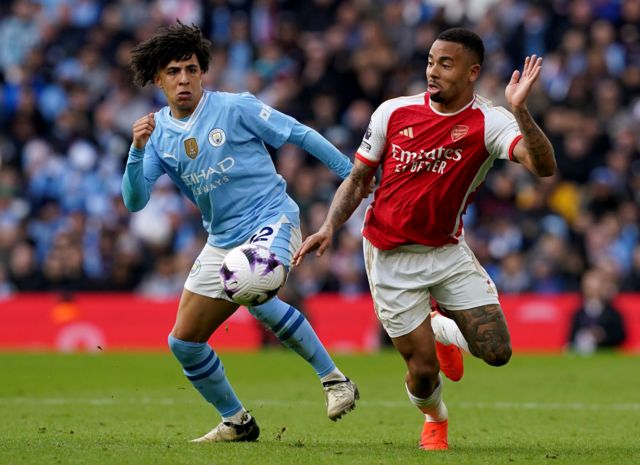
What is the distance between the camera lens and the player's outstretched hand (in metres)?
7.73

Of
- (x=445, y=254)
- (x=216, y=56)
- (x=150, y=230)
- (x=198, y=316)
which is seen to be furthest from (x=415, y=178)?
(x=216, y=56)

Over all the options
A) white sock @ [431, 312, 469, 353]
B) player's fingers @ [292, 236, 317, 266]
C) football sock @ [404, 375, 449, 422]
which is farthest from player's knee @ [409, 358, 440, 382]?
player's fingers @ [292, 236, 317, 266]

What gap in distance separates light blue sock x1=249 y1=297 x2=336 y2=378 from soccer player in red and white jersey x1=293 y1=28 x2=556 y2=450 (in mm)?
512

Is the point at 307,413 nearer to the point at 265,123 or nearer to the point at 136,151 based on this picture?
the point at 265,123

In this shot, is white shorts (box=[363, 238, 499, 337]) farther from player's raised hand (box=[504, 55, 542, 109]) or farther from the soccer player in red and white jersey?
player's raised hand (box=[504, 55, 542, 109])

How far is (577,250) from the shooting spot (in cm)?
1888

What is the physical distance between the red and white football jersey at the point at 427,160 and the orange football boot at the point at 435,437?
3.89 feet

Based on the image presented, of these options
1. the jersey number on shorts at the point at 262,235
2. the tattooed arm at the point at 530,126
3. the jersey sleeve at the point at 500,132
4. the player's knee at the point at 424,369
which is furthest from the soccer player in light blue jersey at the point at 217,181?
the tattooed arm at the point at 530,126

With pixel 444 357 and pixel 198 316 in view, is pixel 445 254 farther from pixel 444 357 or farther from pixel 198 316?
pixel 198 316

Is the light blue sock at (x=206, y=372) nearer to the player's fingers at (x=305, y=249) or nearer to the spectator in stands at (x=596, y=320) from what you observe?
the player's fingers at (x=305, y=249)

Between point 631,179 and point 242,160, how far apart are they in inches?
465

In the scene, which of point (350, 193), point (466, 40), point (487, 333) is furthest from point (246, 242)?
point (466, 40)

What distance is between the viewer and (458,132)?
8094 millimetres

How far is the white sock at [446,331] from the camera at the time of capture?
336 inches
